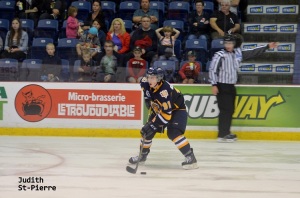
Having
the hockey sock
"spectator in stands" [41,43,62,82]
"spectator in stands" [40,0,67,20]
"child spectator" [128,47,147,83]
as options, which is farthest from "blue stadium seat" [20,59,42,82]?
the hockey sock

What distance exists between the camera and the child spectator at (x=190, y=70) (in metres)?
11.7

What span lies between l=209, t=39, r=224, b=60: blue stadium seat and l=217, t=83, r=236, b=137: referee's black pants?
607mm

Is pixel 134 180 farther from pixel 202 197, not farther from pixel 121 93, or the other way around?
pixel 121 93

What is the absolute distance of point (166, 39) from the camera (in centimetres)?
1213

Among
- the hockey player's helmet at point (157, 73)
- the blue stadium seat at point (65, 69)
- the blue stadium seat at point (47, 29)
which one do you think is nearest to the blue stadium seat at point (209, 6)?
the blue stadium seat at point (47, 29)

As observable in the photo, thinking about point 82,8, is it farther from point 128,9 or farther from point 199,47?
point 199,47

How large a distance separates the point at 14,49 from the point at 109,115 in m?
1.80

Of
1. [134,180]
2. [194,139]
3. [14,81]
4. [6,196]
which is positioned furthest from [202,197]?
[14,81]

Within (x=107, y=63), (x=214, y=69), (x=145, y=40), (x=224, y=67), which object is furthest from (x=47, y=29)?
(x=224, y=67)

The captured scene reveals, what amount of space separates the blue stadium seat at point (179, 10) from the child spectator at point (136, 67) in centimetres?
140

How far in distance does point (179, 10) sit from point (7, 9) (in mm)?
2994

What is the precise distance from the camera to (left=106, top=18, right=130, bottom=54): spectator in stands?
12.3 metres

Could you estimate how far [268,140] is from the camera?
11859 millimetres

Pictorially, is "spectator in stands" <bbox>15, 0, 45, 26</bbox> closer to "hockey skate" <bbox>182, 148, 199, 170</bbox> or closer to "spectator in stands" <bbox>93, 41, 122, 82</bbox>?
"spectator in stands" <bbox>93, 41, 122, 82</bbox>
